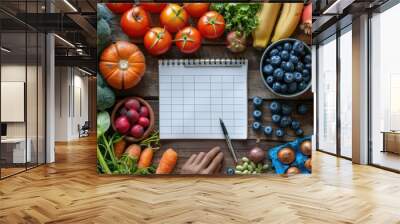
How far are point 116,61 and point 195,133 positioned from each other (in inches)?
56.3

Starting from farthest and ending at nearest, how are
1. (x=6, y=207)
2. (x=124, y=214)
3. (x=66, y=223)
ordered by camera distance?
1. (x=6, y=207)
2. (x=124, y=214)
3. (x=66, y=223)

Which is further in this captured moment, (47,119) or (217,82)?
(47,119)

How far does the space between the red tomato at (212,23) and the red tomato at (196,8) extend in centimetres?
7

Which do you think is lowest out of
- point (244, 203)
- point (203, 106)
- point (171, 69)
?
point (244, 203)

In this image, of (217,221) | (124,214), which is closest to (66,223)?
(124,214)

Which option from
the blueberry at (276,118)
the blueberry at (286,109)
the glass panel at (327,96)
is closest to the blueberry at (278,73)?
the blueberry at (286,109)

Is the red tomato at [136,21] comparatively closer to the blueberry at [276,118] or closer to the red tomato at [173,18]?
the red tomato at [173,18]

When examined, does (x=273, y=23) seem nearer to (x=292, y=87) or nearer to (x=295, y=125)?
(x=292, y=87)

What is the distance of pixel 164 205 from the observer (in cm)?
390

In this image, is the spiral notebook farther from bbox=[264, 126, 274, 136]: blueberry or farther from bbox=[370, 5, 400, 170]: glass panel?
bbox=[370, 5, 400, 170]: glass panel

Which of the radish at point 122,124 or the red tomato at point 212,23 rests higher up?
the red tomato at point 212,23

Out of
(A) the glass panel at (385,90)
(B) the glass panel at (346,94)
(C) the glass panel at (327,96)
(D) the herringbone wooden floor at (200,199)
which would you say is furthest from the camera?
(C) the glass panel at (327,96)

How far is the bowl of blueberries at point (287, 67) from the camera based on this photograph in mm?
5281

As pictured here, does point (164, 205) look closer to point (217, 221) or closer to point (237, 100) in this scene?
point (217, 221)
